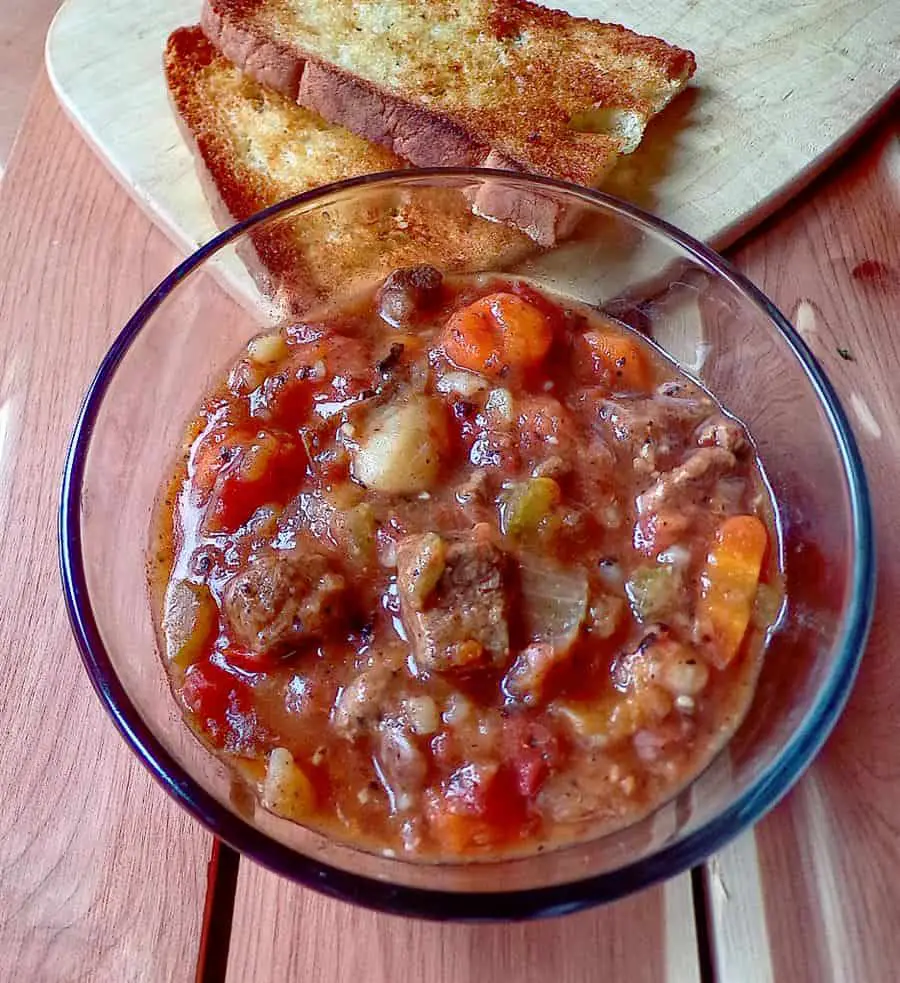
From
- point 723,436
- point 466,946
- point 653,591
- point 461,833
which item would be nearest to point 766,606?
point 653,591

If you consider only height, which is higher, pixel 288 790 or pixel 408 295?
pixel 408 295

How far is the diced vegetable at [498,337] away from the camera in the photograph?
2.08 m

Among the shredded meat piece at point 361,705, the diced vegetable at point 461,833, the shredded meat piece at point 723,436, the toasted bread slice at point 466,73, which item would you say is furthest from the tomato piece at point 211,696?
the toasted bread slice at point 466,73

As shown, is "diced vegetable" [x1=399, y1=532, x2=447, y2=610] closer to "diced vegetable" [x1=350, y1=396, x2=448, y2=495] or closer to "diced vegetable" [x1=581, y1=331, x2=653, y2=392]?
"diced vegetable" [x1=350, y1=396, x2=448, y2=495]

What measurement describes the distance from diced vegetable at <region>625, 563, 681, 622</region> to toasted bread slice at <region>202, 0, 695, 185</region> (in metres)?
1.28

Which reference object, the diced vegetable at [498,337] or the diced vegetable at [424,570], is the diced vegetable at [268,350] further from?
the diced vegetable at [424,570]

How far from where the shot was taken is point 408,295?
87.5 inches

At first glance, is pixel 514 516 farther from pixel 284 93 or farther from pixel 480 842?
pixel 284 93

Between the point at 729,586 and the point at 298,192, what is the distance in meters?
1.67

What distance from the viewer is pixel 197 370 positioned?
7.39ft

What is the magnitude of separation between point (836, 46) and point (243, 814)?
277 centimetres

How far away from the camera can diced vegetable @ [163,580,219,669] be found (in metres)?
1.85

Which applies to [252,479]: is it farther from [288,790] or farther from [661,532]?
[661,532]

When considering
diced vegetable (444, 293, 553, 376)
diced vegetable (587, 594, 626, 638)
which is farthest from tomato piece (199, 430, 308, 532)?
diced vegetable (587, 594, 626, 638)
